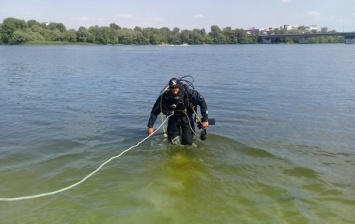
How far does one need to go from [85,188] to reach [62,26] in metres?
164

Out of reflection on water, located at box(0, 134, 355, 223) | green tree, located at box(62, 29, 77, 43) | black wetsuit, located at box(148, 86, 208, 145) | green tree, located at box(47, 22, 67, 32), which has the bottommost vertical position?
reflection on water, located at box(0, 134, 355, 223)

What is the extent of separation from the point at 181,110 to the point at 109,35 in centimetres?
14432

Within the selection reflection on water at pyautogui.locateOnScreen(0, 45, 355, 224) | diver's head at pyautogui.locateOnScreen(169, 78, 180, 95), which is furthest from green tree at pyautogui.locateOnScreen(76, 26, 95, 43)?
diver's head at pyautogui.locateOnScreen(169, 78, 180, 95)

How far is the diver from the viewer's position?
9333mm

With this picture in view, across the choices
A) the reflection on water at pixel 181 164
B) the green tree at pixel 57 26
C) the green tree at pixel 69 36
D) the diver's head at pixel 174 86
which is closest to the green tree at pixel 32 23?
the green tree at pixel 57 26

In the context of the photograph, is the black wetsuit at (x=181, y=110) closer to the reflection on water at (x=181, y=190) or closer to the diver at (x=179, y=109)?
the diver at (x=179, y=109)

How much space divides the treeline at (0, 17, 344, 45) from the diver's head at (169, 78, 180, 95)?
127 metres

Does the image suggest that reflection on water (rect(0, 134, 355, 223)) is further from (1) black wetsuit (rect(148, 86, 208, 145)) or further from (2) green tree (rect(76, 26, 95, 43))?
(2) green tree (rect(76, 26, 95, 43))

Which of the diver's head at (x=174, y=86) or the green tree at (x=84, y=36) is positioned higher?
the green tree at (x=84, y=36)

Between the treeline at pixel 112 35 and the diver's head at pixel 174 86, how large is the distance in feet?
417

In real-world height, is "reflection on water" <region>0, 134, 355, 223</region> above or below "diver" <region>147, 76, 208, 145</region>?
below

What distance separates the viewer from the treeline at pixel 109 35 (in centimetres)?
12394

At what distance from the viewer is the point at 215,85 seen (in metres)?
25.0

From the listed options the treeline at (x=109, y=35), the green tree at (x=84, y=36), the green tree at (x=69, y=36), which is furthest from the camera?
the green tree at (x=84, y=36)
